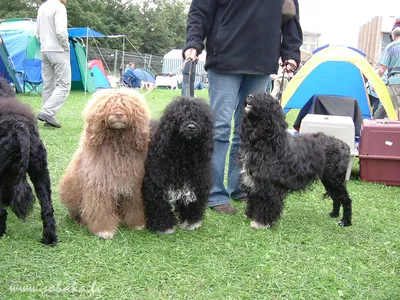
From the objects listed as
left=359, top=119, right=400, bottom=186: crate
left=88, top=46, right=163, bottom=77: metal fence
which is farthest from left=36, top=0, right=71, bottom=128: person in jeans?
left=88, top=46, right=163, bottom=77: metal fence

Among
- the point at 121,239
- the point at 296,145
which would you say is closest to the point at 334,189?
the point at 296,145

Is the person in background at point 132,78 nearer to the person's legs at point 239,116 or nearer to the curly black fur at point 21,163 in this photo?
the person's legs at point 239,116

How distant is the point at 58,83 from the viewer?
780 cm

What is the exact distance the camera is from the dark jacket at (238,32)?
155 inches

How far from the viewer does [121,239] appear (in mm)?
3359

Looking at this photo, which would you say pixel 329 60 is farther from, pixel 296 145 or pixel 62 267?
pixel 62 267

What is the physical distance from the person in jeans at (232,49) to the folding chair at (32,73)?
12.1m

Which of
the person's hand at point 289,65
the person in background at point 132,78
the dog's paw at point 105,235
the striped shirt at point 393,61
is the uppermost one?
the striped shirt at point 393,61

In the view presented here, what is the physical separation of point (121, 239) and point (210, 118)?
1.21 m

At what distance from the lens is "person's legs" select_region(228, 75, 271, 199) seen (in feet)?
13.8

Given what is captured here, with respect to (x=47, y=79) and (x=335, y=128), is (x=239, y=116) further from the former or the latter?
(x=47, y=79)

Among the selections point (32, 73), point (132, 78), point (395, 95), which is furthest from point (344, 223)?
point (132, 78)

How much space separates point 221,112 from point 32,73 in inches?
494

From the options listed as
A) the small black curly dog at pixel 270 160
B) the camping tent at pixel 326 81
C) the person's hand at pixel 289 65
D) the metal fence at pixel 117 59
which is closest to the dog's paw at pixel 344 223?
the small black curly dog at pixel 270 160
